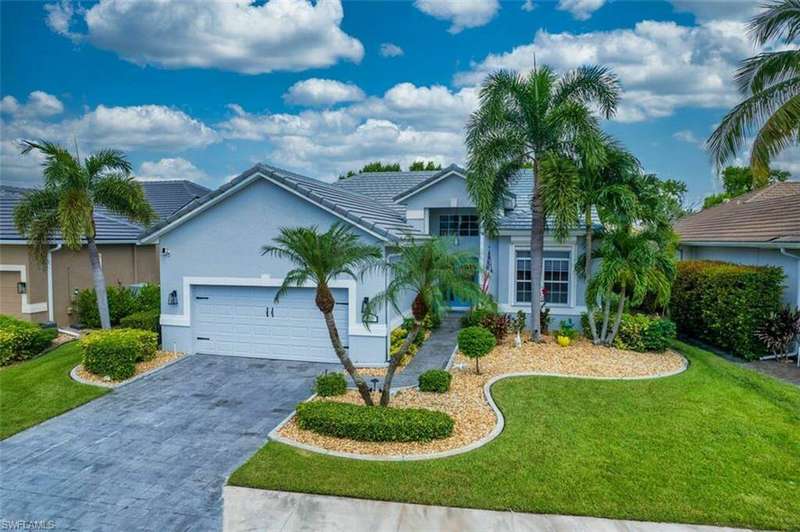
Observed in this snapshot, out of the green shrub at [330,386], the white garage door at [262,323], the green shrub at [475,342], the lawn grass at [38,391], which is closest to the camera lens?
the lawn grass at [38,391]

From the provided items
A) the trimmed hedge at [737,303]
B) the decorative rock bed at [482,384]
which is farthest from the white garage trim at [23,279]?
the trimmed hedge at [737,303]

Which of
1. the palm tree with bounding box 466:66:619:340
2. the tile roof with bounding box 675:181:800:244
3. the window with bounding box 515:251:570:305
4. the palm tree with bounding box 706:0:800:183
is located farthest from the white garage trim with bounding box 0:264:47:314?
the tile roof with bounding box 675:181:800:244

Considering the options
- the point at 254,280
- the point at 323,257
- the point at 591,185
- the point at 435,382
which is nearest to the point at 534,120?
the point at 591,185

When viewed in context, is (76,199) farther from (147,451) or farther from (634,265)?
(634,265)

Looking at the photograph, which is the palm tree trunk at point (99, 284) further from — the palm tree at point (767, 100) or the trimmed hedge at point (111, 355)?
the palm tree at point (767, 100)

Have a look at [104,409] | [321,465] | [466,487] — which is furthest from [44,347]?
[466,487]

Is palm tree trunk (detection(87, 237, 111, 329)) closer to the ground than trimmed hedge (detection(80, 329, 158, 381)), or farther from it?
farther from it

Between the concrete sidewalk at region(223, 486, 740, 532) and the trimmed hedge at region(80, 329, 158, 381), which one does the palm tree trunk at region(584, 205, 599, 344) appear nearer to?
the concrete sidewalk at region(223, 486, 740, 532)
